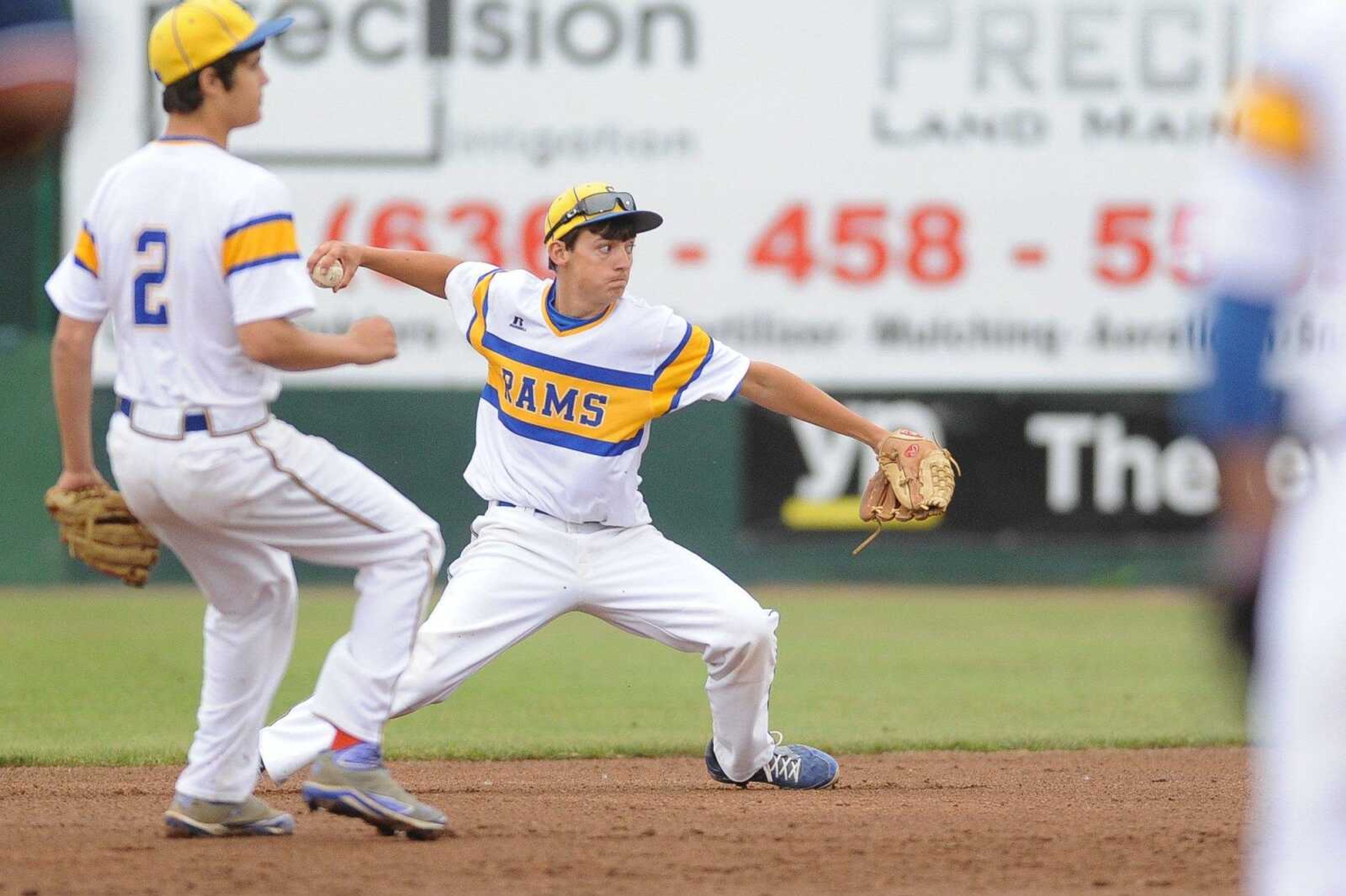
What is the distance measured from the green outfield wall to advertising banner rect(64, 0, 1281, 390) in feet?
1.03

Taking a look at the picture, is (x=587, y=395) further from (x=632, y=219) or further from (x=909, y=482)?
(x=909, y=482)

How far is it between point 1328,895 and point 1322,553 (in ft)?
1.44

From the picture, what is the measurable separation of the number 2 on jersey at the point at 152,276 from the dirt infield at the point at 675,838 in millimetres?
1192

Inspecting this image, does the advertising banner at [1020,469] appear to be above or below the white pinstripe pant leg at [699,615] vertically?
below

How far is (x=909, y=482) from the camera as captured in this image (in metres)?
5.34

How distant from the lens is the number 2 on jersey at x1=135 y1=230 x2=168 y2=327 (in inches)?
162

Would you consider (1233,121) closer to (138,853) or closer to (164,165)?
(164,165)

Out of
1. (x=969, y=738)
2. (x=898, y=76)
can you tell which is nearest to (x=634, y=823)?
(x=969, y=738)

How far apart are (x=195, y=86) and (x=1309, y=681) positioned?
9.16ft

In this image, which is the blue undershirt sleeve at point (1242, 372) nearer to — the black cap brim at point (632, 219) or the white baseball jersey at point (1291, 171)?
the white baseball jersey at point (1291, 171)

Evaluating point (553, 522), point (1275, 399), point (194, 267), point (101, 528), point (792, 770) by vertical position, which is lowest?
point (792, 770)

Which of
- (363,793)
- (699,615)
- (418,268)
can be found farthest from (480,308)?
(363,793)

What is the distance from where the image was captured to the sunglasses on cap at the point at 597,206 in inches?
211

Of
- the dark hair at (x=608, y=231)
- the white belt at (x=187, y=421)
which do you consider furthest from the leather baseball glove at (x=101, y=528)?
the dark hair at (x=608, y=231)
